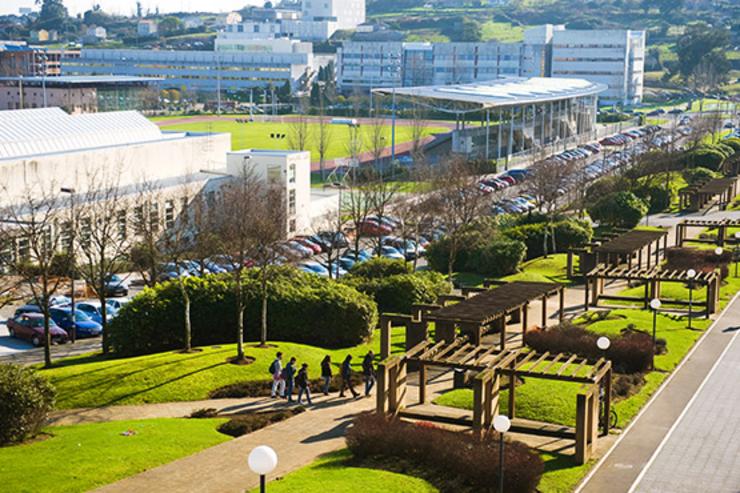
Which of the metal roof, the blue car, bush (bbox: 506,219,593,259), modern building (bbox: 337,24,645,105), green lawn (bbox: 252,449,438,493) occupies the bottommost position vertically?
the blue car

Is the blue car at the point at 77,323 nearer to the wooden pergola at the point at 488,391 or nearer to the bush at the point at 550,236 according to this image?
the wooden pergola at the point at 488,391

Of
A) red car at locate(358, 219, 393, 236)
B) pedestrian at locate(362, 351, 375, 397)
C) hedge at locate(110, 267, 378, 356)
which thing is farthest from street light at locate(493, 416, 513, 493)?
red car at locate(358, 219, 393, 236)

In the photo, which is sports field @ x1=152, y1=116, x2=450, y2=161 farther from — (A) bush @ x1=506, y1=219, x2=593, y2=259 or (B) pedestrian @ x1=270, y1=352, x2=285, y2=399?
(B) pedestrian @ x1=270, y1=352, x2=285, y2=399

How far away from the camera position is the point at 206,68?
147750 millimetres

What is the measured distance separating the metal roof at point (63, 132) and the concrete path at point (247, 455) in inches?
1064

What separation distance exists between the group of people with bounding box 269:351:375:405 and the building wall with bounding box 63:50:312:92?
124 metres

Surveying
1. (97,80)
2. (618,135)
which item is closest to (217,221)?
(618,135)

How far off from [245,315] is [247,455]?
10.1 meters

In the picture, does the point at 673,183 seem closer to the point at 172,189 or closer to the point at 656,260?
the point at 656,260

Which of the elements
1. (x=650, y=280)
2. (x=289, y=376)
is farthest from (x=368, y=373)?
(x=650, y=280)

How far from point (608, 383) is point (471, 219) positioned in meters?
23.1

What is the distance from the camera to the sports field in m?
88.1

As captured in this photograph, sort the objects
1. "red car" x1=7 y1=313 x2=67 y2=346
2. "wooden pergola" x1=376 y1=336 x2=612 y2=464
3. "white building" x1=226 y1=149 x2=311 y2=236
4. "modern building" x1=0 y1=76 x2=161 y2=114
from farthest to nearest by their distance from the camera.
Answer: "modern building" x1=0 y1=76 x2=161 y2=114
"white building" x1=226 y1=149 x2=311 y2=236
"red car" x1=7 y1=313 x2=67 y2=346
"wooden pergola" x1=376 y1=336 x2=612 y2=464

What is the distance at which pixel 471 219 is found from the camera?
4412cm
